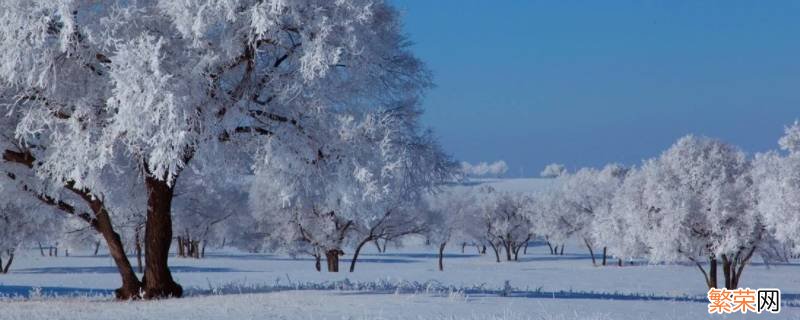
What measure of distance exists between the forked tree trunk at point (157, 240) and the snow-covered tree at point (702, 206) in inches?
1310

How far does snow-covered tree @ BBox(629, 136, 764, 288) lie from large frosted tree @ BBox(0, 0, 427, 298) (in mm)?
31866

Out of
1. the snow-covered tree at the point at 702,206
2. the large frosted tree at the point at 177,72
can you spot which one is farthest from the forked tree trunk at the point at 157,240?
the snow-covered tree at the point at 702,206

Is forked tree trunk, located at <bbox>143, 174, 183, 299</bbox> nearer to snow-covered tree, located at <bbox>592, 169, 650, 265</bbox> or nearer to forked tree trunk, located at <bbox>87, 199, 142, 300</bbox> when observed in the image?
forked tree trunk, located at <bbox>87, 199, 142, 300</bbox>

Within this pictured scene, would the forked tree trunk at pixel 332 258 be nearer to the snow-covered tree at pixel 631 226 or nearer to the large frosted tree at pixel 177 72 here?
the snow-covered tree at pixel 631 226

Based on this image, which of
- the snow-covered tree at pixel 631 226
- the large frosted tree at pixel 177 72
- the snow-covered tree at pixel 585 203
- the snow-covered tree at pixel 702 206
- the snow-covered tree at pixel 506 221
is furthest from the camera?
the snow-covered tree at pixel 506 221

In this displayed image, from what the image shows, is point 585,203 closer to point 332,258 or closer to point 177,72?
point 332,258

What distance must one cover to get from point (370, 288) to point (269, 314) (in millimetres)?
5080

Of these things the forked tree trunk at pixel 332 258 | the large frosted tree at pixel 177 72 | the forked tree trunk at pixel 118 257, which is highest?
the large frosted tree at pixel 177 72

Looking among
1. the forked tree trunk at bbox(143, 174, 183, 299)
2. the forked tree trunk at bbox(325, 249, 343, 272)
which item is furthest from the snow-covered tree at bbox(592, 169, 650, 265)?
the forked tree trunk at bbox(143, 174, 183, 299)

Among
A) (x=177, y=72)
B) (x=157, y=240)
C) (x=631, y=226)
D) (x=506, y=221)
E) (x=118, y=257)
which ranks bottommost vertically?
(x=118, y=257)

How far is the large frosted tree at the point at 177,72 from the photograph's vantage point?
16.4 m

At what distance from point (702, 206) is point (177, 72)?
3747 cm

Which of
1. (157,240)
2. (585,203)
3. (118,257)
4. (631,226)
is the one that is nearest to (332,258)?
(631,226)

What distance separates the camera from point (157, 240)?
20.8 metres
